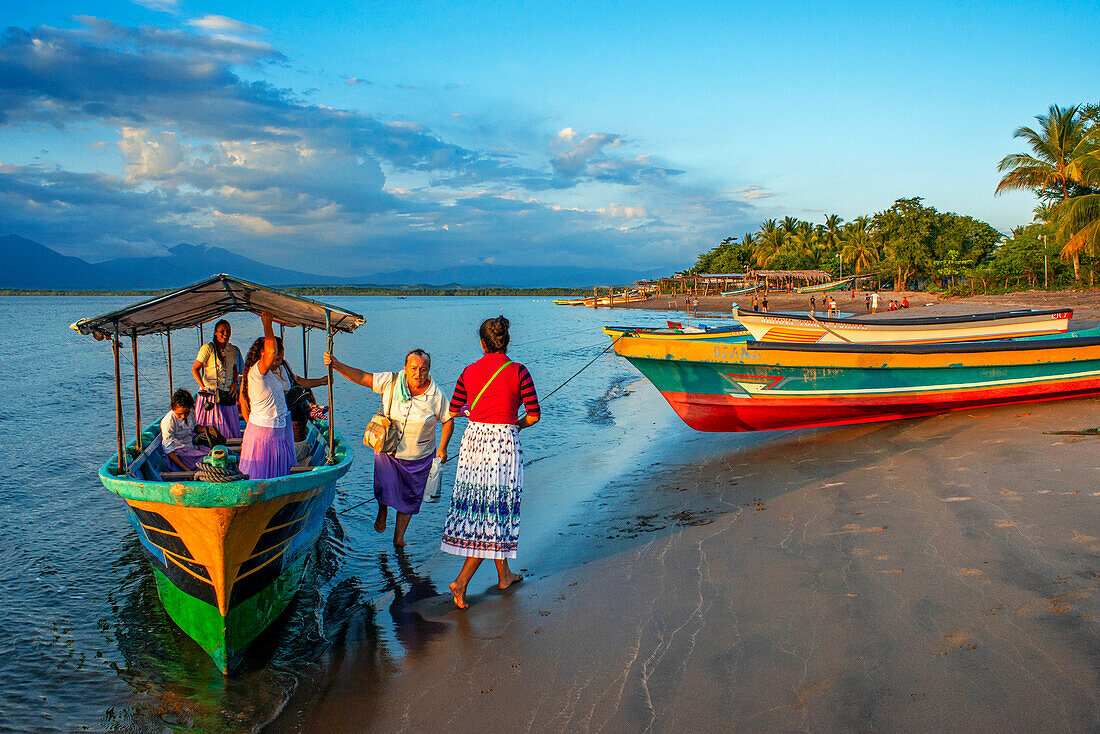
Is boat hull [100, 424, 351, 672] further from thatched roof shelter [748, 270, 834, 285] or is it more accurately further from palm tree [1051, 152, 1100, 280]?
thatched roof shelter [748, 270, 834, 285]

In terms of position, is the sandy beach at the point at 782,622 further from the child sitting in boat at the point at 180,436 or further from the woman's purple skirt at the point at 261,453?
the child sitting in boat at the point at 180,436

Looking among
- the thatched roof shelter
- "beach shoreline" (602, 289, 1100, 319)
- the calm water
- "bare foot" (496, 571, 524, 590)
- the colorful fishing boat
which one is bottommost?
the calm water

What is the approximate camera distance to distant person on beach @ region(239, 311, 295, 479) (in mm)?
4996

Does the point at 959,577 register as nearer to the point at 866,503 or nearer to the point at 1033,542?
the point at 1033,542

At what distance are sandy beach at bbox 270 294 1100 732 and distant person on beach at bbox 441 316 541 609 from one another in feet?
1.87

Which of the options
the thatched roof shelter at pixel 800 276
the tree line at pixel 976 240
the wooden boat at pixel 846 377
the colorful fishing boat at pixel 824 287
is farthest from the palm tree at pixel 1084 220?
the thatched roof shelter at pixel 800 276

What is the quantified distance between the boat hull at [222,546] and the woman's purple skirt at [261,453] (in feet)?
1.35

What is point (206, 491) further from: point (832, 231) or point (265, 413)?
point (832, 231)

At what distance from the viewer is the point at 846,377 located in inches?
372

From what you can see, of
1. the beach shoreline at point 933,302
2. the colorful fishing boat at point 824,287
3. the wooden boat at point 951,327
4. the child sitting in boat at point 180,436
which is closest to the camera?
the child sitting in boat at point 180,436

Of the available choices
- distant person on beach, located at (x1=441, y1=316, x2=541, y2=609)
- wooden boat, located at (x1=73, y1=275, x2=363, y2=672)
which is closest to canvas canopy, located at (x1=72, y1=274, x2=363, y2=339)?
wooden boat, located at (x1=73, y1=275, x2=363, y2=672)

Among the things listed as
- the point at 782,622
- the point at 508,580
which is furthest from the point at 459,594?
the point at 782,622

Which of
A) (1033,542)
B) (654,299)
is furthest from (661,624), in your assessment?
(654,299)

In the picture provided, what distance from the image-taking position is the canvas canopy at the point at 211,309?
17.7ft
